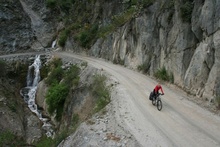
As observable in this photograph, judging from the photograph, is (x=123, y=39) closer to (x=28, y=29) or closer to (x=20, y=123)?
(x=20, y=123)

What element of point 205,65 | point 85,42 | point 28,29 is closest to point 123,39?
point 85,42

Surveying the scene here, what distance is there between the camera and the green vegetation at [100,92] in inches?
750

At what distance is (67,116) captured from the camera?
85.4 ft

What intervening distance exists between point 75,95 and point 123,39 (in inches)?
502

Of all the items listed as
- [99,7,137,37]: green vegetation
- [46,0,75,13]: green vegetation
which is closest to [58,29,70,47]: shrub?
[99,7,137,37]: green vegetation

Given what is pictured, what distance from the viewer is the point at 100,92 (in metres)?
22.0

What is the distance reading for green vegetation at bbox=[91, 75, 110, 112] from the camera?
1906 cm

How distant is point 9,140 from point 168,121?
667 inches

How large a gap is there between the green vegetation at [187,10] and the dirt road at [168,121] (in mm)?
6040

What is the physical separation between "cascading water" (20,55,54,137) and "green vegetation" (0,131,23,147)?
3.20m

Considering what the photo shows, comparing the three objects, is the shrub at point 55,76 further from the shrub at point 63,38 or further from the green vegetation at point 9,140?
the shrub at point 63,38

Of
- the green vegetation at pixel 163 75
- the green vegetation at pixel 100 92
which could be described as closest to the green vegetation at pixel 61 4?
the green vegetation at pixel 100 92

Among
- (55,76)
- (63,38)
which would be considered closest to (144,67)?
(55,76)

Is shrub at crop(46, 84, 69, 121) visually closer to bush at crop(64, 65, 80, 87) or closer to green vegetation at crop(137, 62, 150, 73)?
bush at crop(64, 65, 80, 87)
